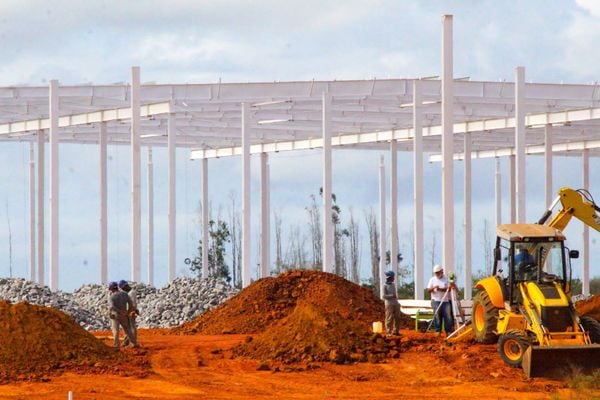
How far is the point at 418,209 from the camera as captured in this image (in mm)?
36094

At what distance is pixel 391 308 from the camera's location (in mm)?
25344

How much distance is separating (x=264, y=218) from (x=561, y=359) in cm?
2907

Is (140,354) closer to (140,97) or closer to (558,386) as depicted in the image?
(558,386)

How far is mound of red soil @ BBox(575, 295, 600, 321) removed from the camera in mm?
25916

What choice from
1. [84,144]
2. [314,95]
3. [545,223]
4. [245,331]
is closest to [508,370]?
[545,223]

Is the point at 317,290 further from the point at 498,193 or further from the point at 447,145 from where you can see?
the point at 498,193

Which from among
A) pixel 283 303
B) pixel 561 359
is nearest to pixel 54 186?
pixel 283 303

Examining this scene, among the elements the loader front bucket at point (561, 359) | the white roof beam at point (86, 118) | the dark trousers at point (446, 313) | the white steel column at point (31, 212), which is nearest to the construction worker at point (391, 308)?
the dark trousers at point (446, 313)

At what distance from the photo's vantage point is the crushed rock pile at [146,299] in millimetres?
33406

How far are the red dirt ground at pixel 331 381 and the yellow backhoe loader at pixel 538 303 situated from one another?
0.40m

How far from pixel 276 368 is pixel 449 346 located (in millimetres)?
3201

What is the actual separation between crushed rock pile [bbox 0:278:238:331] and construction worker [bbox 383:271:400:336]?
9762mm

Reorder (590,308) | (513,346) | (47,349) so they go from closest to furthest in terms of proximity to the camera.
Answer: (513,346) < (47,349) < (590,308)

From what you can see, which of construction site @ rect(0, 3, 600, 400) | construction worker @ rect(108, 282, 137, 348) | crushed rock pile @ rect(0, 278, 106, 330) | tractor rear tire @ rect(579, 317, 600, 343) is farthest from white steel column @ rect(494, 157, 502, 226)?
tractor rear tire @ rect(579, 317, 600, 343)
